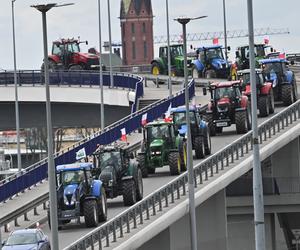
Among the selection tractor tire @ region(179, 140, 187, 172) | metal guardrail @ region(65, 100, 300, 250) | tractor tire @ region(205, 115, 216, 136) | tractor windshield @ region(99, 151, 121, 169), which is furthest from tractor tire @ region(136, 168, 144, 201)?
tractor tire @ region(205, 115, 216, 136)

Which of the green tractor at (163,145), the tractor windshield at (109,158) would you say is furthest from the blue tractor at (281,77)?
the tractor windshield at (109,158)

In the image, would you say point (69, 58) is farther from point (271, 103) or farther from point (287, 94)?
point (271, 103)

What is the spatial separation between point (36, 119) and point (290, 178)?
1242 inches

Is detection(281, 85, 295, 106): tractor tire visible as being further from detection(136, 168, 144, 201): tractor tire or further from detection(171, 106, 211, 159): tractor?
detection(136, 168, 144, 201): tractor tire

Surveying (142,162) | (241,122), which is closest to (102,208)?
(142,162)

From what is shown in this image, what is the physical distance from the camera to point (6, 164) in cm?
11388

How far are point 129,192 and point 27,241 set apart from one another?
8948 mm

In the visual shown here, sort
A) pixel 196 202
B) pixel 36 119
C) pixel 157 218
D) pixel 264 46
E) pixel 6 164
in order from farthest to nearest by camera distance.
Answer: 1. pixel 6 164
2. pixel 36 119
3. pixel 264 46
4. pixel 196 202
5. pixel 157 218

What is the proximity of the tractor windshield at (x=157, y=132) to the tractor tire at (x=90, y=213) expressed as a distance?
9.13 metres

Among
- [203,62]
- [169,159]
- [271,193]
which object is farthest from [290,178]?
[203,62]

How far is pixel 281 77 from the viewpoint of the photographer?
227 ft

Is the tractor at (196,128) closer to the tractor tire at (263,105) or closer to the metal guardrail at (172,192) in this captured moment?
the metal guardrail at (172,192)

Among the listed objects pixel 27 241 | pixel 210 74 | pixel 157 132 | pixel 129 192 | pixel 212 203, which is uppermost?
pixel 210 74

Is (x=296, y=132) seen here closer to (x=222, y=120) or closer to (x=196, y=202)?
(x=222, y=120)
